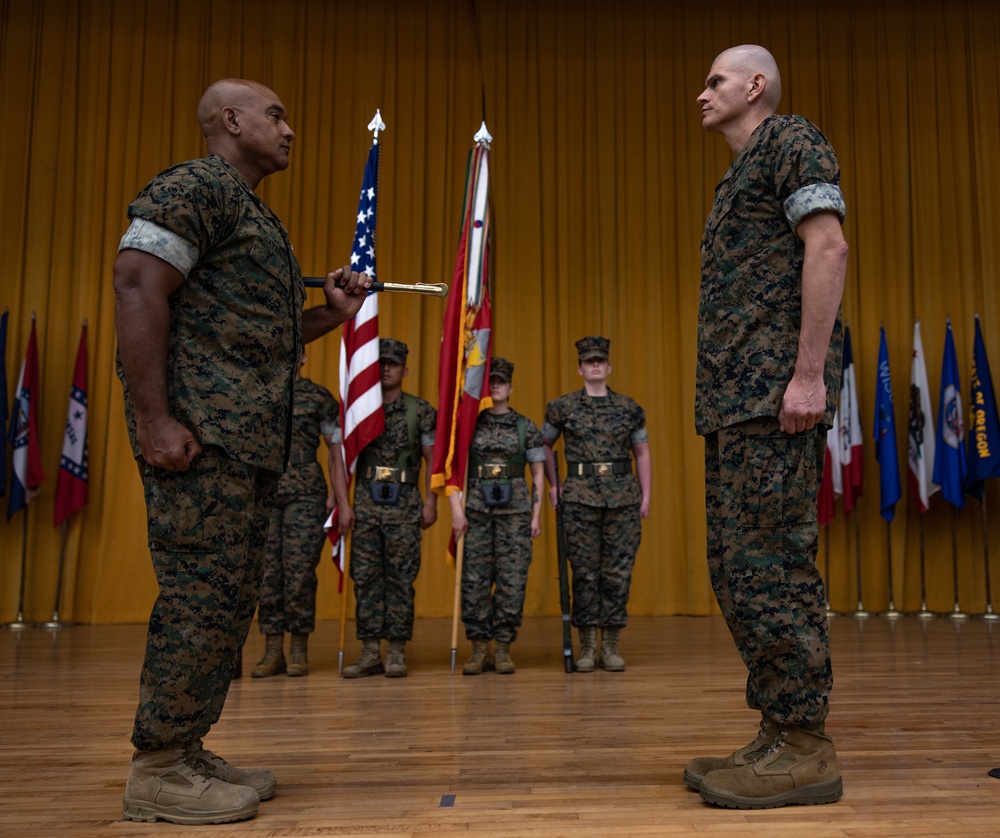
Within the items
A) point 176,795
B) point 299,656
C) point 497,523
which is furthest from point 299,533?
point 176,795

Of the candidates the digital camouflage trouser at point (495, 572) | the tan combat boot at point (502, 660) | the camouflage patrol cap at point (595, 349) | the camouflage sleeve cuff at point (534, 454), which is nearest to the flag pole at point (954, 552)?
Result: the camouflage patrol cap at point (595, 349)

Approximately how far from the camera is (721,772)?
2047mm

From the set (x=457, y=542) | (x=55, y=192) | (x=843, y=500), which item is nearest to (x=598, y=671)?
(x=457, y=542)

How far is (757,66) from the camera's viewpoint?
2.24 meters

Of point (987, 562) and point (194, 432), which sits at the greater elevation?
point (194, 432)

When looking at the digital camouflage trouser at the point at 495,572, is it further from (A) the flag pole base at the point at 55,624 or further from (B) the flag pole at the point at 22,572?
(B) the flag pole at the point at 22,572

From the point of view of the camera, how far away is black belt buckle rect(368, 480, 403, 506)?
461cm

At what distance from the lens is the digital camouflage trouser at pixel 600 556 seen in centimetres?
477

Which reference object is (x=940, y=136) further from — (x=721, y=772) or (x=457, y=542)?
(x=721, y=772)

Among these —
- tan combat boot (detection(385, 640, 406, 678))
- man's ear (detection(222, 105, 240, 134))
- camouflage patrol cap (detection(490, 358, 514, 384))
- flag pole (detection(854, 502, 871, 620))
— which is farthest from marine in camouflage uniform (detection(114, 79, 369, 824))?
flag pole (detection(854, 502, 871, 620))

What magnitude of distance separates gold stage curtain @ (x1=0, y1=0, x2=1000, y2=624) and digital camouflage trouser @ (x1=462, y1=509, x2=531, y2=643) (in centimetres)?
278

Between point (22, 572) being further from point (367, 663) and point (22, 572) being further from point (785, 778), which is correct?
point (785, 778)

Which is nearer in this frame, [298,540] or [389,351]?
[298,540]

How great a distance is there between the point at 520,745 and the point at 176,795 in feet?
3.57
